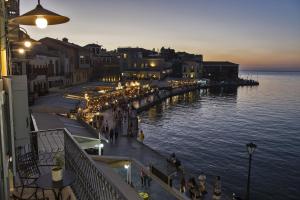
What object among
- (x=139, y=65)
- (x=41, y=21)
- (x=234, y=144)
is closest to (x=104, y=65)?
(x=139, y=65)

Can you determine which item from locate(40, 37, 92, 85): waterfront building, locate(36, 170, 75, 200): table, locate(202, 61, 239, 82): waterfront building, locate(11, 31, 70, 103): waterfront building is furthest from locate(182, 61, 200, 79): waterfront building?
locate(36, 170, 75, 200): table

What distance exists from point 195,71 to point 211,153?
10236cm

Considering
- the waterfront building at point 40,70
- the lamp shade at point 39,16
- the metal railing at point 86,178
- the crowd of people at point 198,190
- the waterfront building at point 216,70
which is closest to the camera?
the metal railing at point 86,178

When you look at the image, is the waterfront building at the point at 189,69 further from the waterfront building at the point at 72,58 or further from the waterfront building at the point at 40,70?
the waterfront building at the point at 40,70

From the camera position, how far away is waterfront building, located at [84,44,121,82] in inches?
3442

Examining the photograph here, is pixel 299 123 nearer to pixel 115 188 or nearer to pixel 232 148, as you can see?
pixel 232 148

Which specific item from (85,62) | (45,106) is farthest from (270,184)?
(85,62)

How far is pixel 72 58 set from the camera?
6094 centimetres

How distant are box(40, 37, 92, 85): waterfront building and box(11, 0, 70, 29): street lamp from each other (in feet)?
158

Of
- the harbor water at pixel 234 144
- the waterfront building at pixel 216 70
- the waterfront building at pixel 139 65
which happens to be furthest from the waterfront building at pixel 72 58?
the waterfront building at pixel 216 70

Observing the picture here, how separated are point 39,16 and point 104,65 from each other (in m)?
86.5

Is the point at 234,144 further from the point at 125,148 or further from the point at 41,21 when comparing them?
the point at 41,21

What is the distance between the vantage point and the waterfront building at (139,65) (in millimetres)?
104375

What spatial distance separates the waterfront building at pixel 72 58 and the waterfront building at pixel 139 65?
1318 inches
